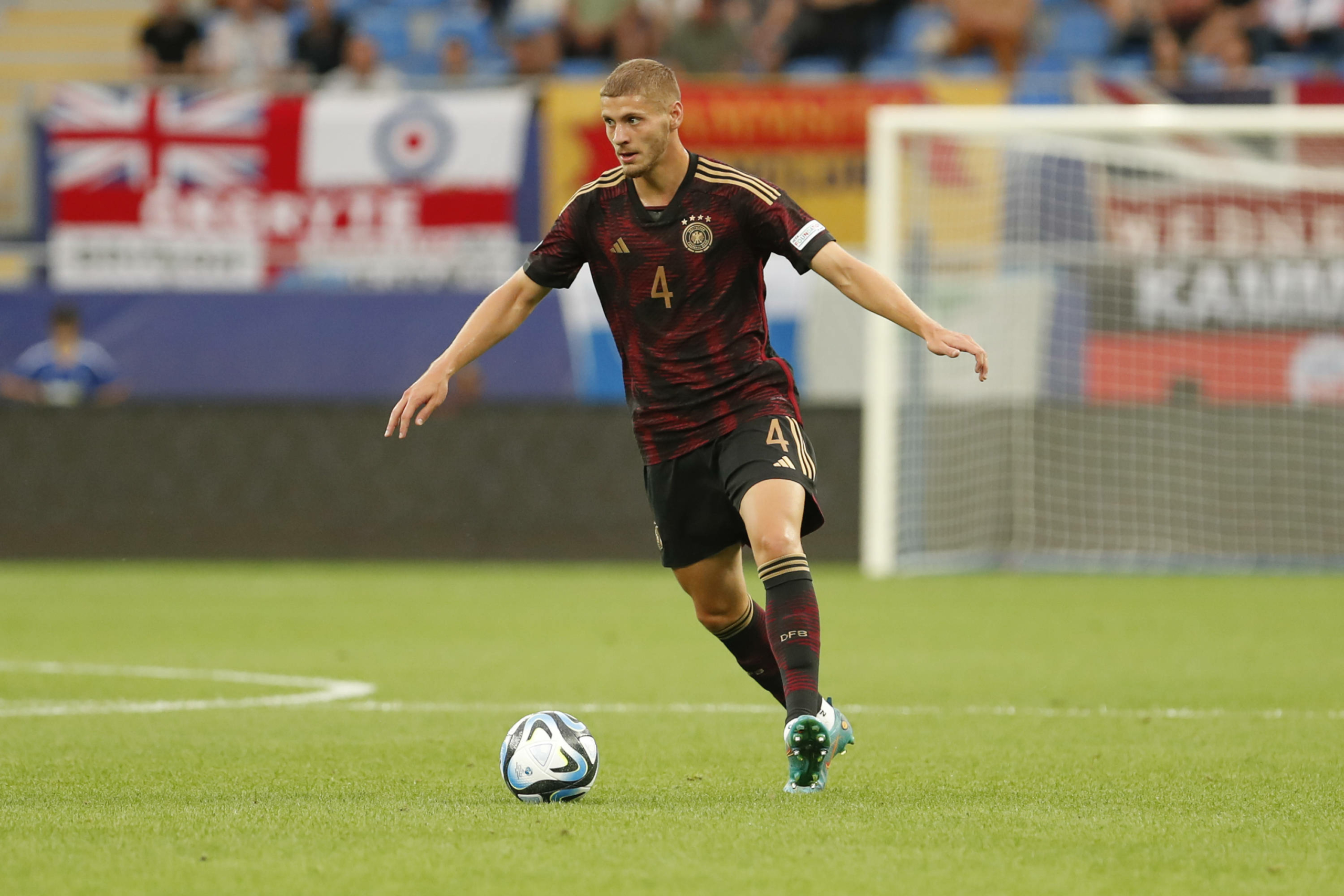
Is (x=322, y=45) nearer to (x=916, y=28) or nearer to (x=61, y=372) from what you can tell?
(x=61, y=372)

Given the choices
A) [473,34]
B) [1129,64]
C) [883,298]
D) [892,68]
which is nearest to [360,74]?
[473,34]

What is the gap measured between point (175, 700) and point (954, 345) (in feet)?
13.6

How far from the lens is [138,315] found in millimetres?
17516

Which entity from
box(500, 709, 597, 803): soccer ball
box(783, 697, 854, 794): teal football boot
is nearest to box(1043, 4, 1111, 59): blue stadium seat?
box(783, 697, 854, 794): teal football boot

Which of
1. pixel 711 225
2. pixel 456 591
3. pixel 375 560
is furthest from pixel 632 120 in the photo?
pixel 375 560

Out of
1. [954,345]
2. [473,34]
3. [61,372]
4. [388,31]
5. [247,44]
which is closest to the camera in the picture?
[954,345]

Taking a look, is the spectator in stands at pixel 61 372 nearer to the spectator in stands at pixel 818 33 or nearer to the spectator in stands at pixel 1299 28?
the spectator in stands at pixel 818 33

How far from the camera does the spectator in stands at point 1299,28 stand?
19.1 meters

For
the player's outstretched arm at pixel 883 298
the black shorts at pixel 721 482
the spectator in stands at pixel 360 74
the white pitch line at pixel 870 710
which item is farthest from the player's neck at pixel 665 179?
the spectator in stands at pixel 360 74

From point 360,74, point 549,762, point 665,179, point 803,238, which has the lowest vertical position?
point 549,762

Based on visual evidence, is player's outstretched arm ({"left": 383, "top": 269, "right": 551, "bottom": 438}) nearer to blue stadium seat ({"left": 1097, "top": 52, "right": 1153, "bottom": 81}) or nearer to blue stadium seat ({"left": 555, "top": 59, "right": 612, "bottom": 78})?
blue stadium seat ({"left": 1097, "top": 52, "right": 1153, "bottom": 81})

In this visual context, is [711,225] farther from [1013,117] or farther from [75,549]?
[75,549]

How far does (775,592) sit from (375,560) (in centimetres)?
1118

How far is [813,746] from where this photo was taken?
535cm
